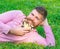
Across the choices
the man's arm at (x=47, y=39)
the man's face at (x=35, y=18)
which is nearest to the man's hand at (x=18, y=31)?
the man's face at (x=35, y=18)

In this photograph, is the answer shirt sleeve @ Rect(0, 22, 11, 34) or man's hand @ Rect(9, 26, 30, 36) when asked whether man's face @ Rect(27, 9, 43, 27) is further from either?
shirt sleeve @ Rect(0, 22, 11, 34)

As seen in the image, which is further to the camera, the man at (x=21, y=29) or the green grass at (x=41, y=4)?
the green grass at (x=41, y=4)

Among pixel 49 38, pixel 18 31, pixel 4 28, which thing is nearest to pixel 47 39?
pixel 49 38

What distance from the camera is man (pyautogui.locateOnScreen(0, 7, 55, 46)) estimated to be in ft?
21.4

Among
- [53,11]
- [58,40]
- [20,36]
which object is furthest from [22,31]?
[53,11]

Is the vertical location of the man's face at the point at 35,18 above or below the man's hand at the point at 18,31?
above

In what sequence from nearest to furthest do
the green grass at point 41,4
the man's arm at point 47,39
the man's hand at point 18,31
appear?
the man's hand at point 18,31 → the man's arm at point 47,39 → the green grass at point 41,4

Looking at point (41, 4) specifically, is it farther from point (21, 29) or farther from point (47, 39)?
point (21, 29)

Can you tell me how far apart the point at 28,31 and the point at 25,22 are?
18 cm

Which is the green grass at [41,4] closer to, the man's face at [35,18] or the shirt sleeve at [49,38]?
the shirt sleeve at [49,38]

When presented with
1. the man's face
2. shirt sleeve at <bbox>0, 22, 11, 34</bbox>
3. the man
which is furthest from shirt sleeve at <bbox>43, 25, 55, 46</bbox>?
shirt sleeve at <bbox>0, 22, 11, 34</bbox>

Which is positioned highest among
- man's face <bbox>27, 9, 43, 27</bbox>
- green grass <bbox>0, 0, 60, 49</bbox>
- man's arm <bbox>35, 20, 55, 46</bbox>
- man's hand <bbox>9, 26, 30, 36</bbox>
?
man's face <bbox>27, 9, 43, 27</bbox>

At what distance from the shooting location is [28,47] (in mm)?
6590

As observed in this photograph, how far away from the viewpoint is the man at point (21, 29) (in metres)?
6.53
